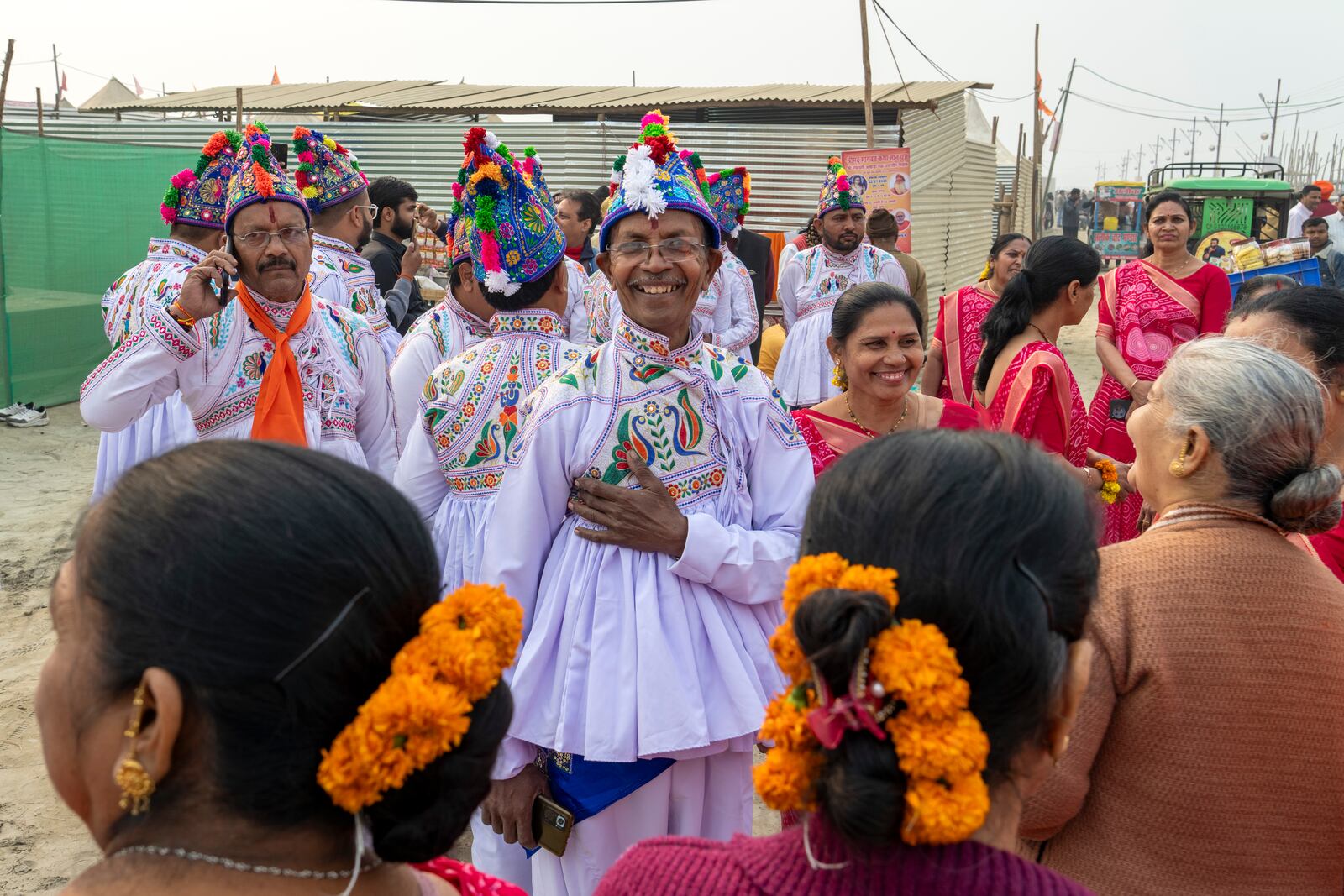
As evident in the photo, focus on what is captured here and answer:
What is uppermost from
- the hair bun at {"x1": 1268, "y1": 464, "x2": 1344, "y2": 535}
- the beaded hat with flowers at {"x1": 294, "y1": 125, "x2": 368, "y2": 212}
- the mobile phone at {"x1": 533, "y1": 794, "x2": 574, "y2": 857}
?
the beaded hat with flowers at {"x1": 294, "y1": 125, "x2": 368, "y2": 212}

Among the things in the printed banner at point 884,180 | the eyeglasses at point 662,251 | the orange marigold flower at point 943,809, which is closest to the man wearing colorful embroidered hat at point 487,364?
the eyeglasses at point 662,251

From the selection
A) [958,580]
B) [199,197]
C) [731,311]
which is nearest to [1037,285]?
[731,311]

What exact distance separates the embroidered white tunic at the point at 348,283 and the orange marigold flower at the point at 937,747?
4088 mm

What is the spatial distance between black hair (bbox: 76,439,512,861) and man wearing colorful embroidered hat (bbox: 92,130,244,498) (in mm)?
2592

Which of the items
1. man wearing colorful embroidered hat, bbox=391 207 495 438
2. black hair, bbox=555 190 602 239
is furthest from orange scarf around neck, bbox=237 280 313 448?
black hair, bbox=555 190 602 239

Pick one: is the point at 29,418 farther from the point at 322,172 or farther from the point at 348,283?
the point at 348,283

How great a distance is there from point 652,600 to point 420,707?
53.8 inches

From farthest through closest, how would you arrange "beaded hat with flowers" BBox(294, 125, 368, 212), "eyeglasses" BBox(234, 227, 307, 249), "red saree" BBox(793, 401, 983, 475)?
"beaded hat with flowers" BBox(294, 125, 368, 212) → "eyeglasses" BBox(234, 227, 307, 249) → "red saree" BBox(793, 401, 983, 475)

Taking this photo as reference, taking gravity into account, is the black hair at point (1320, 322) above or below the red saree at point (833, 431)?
above

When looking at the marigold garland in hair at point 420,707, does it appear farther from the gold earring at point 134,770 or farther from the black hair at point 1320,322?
the black hair at point 1320,322

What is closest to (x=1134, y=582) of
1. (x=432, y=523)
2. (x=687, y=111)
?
(x=432, y=523)

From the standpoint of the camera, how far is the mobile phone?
2.49m

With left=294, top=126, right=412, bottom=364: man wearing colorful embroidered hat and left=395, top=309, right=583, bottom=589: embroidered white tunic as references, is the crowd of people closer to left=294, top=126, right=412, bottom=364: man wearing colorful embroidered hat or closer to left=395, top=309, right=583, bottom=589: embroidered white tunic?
left=395, top=309, right=583, bottom=589: embroidered white tunic

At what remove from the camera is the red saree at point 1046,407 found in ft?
13.5
